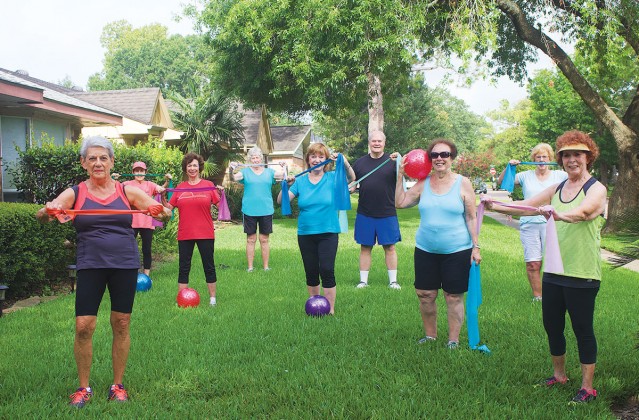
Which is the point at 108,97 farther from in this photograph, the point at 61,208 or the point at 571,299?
the point at 571,299

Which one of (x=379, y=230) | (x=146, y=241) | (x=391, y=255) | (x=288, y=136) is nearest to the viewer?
(x=379, y=230)

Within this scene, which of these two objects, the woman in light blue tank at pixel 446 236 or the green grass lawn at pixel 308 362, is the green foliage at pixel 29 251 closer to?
the green grass lawn at pixel 308 362

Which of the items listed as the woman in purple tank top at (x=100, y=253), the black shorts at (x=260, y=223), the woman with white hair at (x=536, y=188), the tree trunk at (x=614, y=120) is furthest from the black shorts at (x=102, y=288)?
the tree trunk at (x=614, y=120)

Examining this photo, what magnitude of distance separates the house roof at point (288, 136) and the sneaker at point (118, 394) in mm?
35309

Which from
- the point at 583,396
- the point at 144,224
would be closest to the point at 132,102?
the point at 144,224

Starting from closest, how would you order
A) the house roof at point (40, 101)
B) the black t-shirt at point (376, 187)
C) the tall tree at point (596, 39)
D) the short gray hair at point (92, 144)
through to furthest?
1. the short gray hair at point (92, 144)
2. the black t-shirt at point (376, 187)
3. the house roof at point (40, 101)
4. the tall tree at point (596, 39)

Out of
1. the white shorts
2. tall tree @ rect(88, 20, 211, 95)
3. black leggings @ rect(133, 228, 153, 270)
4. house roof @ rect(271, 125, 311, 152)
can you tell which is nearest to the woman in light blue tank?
the white shorts

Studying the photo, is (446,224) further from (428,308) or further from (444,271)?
(428,308)

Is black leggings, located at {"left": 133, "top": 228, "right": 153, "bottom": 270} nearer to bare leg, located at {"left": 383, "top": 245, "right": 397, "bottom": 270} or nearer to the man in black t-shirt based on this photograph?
the man in black t-shirt

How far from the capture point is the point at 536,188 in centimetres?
673

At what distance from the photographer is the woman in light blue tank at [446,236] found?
4926 millimetres

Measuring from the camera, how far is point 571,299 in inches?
156

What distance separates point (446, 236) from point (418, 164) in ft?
2.43

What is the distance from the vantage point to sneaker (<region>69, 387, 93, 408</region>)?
3961 mm
